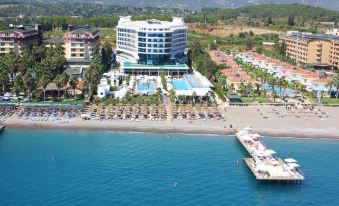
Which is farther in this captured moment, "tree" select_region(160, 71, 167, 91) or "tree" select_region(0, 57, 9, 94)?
"tree" select_region(160, 71, 167, 91)

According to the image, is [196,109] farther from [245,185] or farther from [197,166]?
[245,185]

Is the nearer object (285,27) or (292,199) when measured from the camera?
(292,199)

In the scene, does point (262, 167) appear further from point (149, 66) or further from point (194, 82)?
point (149, 66)

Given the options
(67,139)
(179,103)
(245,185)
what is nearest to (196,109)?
(179,103)

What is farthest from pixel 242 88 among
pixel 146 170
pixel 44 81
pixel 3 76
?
pixel 3 76

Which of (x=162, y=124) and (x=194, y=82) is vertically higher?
(x=194, y=82)

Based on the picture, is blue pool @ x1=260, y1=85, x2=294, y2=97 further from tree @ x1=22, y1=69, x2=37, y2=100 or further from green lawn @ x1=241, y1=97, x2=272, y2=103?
tree @ x1=22, y1=69, x2=37, y2=100

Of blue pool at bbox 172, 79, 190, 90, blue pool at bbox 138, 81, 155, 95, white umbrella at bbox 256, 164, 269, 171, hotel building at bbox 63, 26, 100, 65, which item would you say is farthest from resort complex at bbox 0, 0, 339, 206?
blue pool at bbox 172, 79, 190, 90
